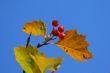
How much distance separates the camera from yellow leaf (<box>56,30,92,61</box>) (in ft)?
1.33

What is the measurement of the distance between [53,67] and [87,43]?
0.41ft

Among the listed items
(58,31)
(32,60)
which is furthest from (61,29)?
(32,60)

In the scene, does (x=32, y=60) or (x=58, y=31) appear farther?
(x=58, y=31)

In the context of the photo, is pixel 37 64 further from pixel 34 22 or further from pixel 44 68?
pixel 34 22

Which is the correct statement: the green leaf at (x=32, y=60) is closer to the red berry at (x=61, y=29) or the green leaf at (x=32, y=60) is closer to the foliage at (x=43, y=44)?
the foliage at (x=43, y=44)

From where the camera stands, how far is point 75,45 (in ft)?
1.37

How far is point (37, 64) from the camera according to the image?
322mm

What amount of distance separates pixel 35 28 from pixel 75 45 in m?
0.10

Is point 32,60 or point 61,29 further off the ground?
point 61,29

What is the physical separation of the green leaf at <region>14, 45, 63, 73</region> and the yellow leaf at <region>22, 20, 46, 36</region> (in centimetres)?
7

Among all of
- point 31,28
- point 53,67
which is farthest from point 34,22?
point 53,67

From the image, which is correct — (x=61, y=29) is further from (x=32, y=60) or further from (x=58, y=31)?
(x=32, y=60)

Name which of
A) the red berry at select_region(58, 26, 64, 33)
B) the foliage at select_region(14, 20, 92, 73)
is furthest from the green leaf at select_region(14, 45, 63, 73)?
the red berry at select_region(58, 26, 64, 33)

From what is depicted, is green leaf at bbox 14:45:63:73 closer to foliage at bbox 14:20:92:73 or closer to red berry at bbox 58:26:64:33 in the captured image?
foliage at bbox 14:20:92:73
